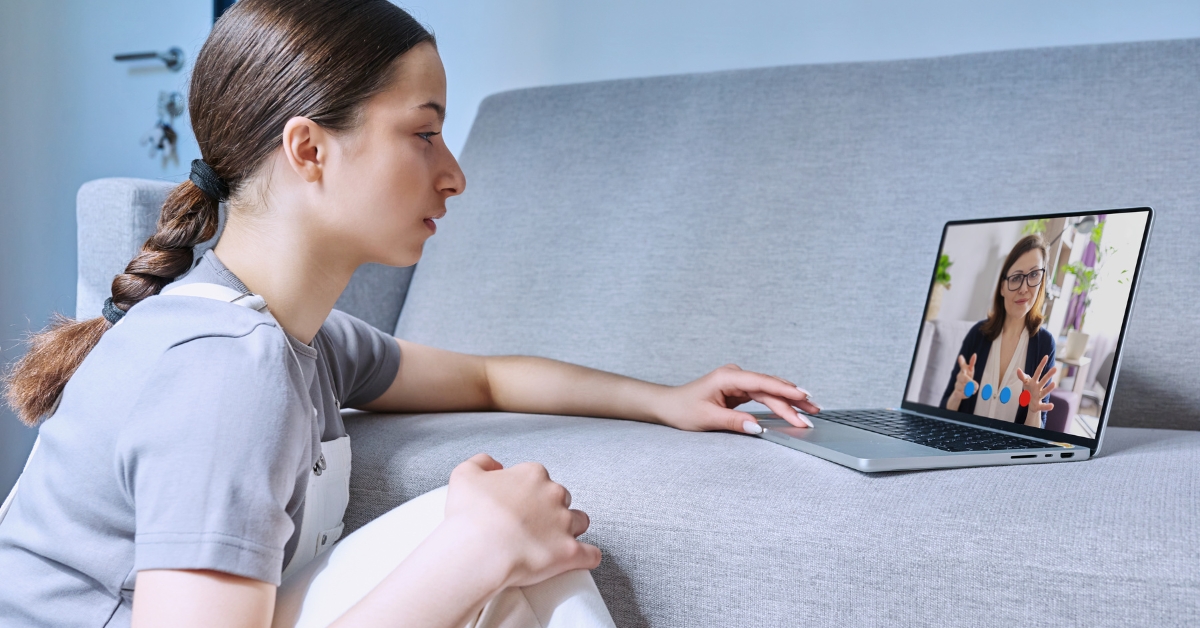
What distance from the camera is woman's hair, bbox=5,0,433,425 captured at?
0.69 meters

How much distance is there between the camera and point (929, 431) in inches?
34.4

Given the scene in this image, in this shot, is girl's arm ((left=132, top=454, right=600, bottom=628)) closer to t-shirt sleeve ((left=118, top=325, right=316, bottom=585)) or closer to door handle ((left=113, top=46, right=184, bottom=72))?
t-shirt sleeve ((left=118, top=325, right=316, bottom=585))

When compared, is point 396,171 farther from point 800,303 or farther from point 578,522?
point 800,303

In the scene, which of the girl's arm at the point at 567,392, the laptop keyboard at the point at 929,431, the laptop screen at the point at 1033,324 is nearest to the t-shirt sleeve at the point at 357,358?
the girl's arm at the point at 567,392

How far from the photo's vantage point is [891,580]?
61 centimetres

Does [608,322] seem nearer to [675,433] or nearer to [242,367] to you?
[675,433]

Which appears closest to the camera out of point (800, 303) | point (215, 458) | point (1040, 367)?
point (215, 458)

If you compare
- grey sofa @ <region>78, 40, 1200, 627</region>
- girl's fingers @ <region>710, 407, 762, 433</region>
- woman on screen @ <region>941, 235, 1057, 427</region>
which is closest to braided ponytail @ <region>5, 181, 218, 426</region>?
grey sofa @ <region>78, 40, 1200, 627</region>

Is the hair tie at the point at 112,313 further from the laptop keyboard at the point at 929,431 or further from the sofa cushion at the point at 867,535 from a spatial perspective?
the laptop keyboard at the point at 929,431

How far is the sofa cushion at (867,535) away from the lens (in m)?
0.57

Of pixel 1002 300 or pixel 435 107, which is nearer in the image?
pixel 435 107

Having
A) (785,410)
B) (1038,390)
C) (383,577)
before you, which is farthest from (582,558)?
(1038,390)

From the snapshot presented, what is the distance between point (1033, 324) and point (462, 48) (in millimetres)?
1539

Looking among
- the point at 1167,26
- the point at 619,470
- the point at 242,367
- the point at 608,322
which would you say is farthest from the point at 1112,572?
the point at 1167,26
